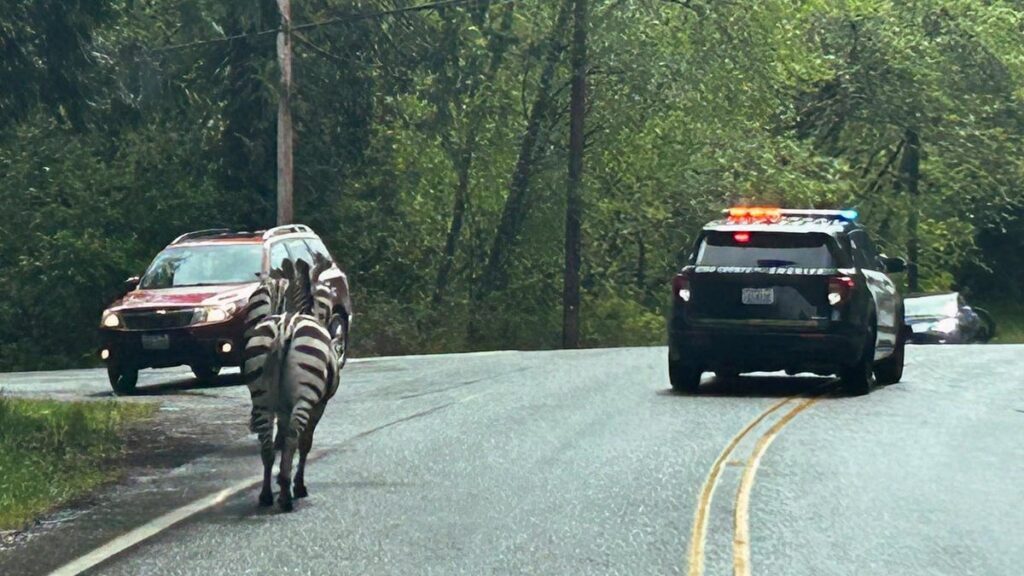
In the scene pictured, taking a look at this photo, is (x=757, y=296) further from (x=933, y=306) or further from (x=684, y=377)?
(x=933, y=306)

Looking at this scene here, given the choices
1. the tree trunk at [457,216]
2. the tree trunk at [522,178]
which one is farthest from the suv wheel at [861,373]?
the tree trunk at [457,216]

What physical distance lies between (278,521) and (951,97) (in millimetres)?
43528

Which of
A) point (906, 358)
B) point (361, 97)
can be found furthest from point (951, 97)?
point (906, 358)

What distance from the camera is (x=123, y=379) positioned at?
21406mm

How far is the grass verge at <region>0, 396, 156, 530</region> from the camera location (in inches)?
471

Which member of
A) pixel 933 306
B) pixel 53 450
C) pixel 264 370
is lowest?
pixel 933 306

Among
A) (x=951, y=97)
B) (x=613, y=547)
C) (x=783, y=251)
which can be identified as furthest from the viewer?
(x=951, y=97)

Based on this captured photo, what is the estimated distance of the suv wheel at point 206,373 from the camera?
2200 centimetres

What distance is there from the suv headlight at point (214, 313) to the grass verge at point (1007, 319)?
44752 millimetres

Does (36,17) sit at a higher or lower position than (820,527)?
higher

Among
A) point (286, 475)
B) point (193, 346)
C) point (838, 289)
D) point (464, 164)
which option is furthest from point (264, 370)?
point (464, 164)

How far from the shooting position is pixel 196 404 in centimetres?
1873

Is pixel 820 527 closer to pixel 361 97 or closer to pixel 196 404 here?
pixel 196 404

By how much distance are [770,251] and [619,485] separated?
22.3 feet
